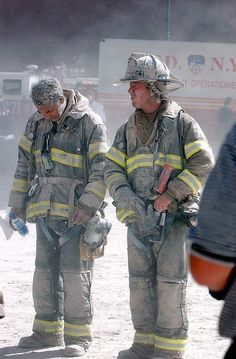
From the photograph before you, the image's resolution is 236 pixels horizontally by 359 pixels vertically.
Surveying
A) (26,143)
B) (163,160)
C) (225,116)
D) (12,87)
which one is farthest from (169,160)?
(12,87)

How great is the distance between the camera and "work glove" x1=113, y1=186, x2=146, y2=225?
5098 millimetres

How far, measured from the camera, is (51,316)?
573cm

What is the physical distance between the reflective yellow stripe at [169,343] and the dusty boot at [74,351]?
1.97ft

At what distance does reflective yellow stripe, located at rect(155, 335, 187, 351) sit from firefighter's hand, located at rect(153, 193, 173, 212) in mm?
759

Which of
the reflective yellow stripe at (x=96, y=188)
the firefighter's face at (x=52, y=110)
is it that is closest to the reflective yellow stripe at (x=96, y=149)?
the reflective yellow stripe at (x=96, y=188)

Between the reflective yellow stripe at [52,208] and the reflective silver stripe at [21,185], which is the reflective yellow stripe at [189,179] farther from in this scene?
the reflective silver stripe at [21,185]

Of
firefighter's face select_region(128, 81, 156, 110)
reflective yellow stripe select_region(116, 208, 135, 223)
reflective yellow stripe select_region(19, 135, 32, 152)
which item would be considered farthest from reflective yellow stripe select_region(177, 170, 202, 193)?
reflective yellow stripe select_region(19, 135, 32, 152)

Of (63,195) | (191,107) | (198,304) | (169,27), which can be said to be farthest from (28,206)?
(169,27)

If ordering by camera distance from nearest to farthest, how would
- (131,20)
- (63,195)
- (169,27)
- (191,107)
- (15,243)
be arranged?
(63,195) → (15,243) → (191,107) → (169,27) → (131,20)

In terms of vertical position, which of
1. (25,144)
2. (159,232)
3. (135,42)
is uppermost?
(135,42)

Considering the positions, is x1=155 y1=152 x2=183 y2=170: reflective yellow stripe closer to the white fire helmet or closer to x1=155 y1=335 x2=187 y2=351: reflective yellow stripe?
the white fire helmet

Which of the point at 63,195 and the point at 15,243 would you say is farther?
the point at 15,243

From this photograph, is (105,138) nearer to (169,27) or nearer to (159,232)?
(159,232)

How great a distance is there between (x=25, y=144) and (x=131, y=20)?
2020 centimetres
